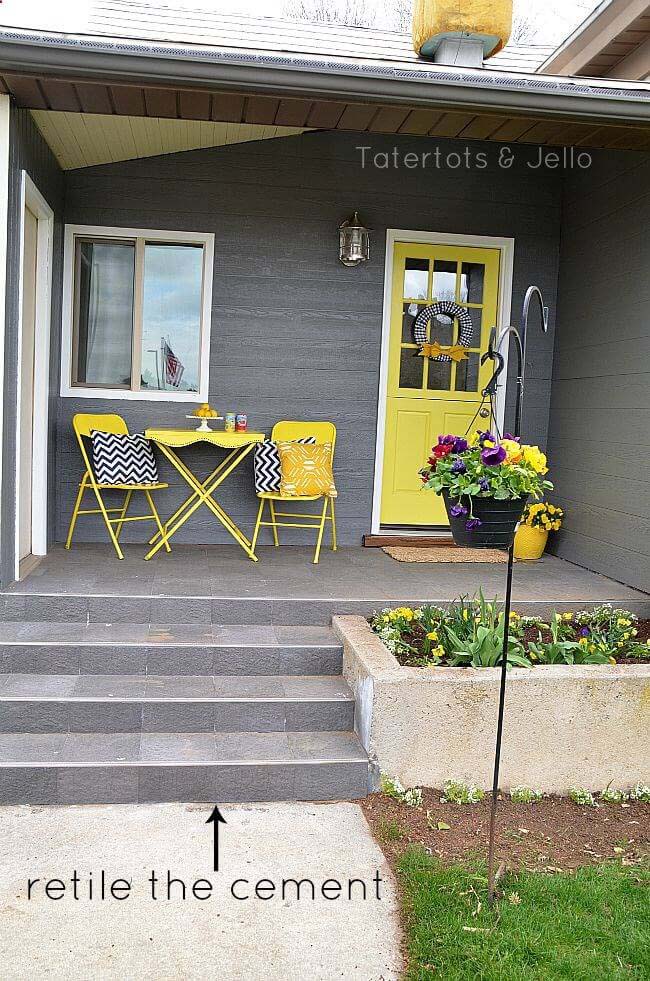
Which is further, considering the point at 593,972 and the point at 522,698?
the point at 522,698

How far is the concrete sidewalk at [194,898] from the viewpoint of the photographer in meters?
2.38

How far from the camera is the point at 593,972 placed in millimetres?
2367

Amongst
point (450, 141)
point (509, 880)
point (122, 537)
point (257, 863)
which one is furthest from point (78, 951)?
point (450, 141)

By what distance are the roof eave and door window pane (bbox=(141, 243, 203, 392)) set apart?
202 cm

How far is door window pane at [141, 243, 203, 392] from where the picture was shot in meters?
5.82

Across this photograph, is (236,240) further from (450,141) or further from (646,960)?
(646,960)

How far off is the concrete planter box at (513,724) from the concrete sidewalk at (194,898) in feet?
1.14

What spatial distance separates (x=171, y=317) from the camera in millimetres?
5859

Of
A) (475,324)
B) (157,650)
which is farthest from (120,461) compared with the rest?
(475,324)

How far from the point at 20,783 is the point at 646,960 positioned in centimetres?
211

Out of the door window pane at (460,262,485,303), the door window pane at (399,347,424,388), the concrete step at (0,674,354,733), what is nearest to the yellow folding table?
the door window pane at (399,347,424,388)

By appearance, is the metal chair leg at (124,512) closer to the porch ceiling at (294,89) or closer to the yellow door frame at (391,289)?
the yellow door frame at (391,289)

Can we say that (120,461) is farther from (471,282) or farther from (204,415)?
(471,282)

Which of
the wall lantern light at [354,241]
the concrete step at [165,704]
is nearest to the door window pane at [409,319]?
the wall lantern light at [354,241]
